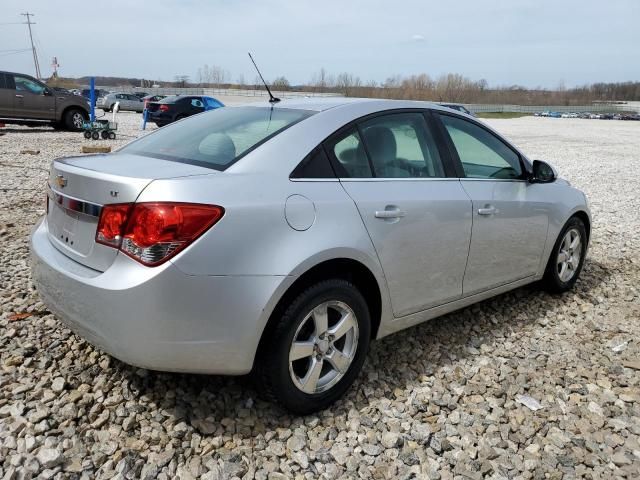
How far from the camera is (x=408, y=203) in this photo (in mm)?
2969

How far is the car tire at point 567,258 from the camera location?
4.40 meters

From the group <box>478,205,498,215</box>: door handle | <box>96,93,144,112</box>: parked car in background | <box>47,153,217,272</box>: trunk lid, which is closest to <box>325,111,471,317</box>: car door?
<box>478,205,498,215</box>: door handle

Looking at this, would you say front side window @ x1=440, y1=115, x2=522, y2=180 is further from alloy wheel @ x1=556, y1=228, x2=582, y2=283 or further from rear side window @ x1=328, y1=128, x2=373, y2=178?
alloy wheel @ x1=556, y1=228, x2=582, y2=283

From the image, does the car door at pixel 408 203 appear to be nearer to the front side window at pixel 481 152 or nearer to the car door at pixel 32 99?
the front side window at pixel 481 152

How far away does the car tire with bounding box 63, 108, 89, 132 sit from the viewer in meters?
17.8

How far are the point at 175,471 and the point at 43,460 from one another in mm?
557

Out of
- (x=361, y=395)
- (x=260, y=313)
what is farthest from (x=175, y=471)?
(x=361, y=395)

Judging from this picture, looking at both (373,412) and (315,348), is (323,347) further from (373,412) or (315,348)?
(373,412)

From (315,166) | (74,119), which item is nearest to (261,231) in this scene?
(315,166)

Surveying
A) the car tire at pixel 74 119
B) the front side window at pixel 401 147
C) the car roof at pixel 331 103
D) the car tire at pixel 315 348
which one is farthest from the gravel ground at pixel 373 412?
the car tire at pixel 74 119

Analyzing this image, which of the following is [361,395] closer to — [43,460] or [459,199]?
[459,199]

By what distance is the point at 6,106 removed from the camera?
1650cm

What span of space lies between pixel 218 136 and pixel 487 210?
1740 mm

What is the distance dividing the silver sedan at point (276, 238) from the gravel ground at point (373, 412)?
0.28m
